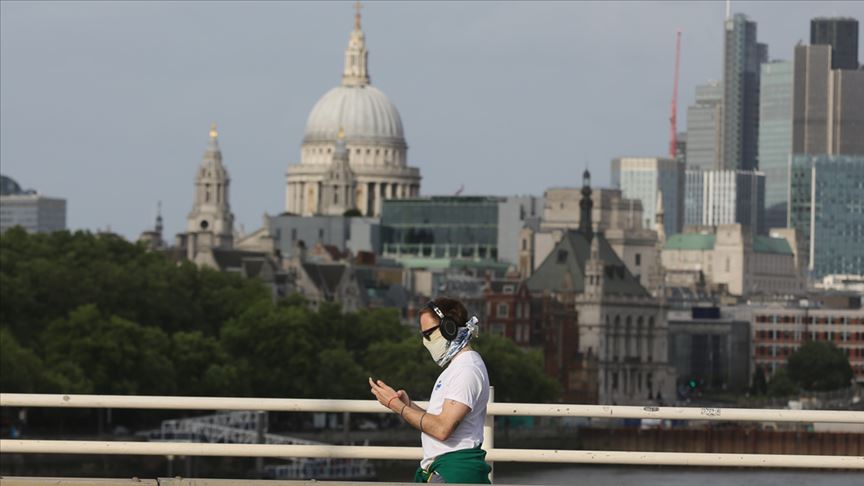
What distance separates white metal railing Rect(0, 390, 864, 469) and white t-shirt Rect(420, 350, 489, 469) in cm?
76

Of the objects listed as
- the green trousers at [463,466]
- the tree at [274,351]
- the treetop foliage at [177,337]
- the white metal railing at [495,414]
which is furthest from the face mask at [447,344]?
the tree at [274,351]

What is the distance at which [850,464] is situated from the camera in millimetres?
18906

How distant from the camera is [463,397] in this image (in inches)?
704

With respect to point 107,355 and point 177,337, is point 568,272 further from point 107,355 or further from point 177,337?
point 107,355

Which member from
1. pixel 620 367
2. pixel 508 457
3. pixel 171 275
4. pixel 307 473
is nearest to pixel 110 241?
pixel 171 275

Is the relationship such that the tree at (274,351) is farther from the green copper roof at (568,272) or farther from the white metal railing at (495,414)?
the white metal railing at (495,414)

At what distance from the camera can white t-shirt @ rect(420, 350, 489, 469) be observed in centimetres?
1791

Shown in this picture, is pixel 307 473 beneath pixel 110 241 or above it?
beneath

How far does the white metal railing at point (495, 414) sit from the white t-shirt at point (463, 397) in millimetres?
759

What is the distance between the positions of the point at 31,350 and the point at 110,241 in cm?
3375

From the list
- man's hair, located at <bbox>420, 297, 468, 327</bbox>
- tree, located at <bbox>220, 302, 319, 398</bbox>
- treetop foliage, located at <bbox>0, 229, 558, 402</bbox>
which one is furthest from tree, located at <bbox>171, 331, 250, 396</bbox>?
man's hair, located at <bbox>420, 297, 468, 327</bbox>

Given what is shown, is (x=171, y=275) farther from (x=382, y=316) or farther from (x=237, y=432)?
(x=237, y=432)

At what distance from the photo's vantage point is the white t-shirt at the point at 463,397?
17906 mm

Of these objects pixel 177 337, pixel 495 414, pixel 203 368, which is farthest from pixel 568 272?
pixel 495 414
